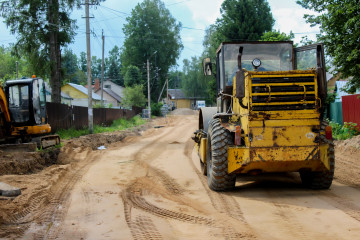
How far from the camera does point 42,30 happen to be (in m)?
26.2

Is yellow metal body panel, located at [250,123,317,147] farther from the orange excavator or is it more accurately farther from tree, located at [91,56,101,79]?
tree, located at [91,56,101,79]

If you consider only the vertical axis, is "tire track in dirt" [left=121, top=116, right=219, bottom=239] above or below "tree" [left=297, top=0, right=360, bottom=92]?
below

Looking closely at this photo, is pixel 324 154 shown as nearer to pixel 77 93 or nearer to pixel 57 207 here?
pixel 57 207

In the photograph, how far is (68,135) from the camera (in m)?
21.0

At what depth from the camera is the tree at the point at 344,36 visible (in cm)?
1242

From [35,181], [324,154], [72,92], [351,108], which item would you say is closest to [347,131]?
[351,108]

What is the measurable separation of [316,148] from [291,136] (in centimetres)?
49

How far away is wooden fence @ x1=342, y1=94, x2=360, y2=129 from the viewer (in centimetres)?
1673

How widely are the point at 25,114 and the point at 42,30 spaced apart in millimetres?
14376

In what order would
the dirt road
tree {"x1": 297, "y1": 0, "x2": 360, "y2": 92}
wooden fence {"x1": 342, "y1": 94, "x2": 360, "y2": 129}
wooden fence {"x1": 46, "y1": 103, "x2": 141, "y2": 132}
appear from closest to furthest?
the dirt road, tree {"x1": 297, "y1": 0, "x2": 360, "y2": 92}, wooden fence {"x1": 342, "y1": 94, "x2": 360, "y2": 129}, wooden fence {"x1": 46, "y1": 103, "x2": 141, "y2": 132}

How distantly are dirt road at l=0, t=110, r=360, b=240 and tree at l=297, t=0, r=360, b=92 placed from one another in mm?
4694

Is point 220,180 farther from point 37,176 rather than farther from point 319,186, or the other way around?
point 37,176

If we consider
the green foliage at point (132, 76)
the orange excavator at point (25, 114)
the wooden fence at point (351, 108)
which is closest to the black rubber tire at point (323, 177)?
the orange excavator at point (25, 114)

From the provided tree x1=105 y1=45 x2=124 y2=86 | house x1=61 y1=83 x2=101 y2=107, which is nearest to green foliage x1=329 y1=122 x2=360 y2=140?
house x1=61 y1=83 x2=101 y2=107
